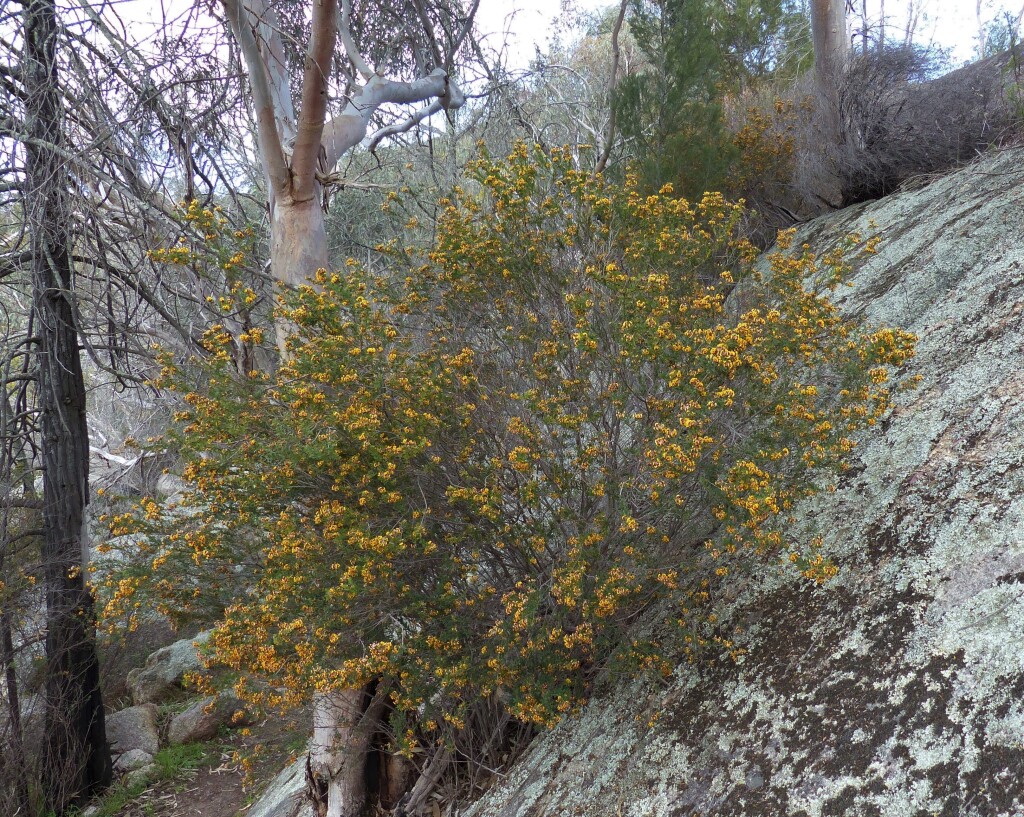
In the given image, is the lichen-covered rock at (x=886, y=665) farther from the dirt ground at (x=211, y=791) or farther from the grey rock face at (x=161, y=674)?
the grey rock face at (x=161, y=674)

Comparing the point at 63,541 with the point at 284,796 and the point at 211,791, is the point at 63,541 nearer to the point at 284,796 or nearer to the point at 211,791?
the point at 211,791

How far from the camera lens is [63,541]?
6254 mm

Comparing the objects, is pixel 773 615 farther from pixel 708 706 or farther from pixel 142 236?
pixel 142 236

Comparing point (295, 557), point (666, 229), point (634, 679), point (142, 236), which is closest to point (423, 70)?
point (142, 236)

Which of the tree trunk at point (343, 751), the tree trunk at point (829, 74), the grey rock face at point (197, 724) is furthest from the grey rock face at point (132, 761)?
the tree trunk at point (829, 74)

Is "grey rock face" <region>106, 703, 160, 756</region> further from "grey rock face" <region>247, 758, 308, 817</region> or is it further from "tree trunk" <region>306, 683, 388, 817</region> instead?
"tree trunk" <region>306, 683, 388, 817</region>

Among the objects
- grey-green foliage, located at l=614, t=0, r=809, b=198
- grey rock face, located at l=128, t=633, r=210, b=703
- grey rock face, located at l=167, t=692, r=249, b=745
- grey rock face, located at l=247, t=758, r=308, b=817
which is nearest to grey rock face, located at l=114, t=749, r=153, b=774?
grey rock face, located at l=167, t=692, r=249, b=745

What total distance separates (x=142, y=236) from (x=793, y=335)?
4442mm

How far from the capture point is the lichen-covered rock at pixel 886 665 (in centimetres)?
218

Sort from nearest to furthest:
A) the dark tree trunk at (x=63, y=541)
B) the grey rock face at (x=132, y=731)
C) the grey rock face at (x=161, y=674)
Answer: the dark tree trunk at (x=63, y=541) → the grey rock face at (x=132, y=731) → the grey rock face at (x=161, y=674)

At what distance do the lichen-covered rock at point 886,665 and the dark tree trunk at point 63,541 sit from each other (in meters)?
4.13

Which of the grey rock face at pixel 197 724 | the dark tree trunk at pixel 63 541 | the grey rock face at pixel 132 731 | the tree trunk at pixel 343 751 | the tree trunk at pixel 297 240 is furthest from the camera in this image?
the grey rock face at pixel 197 724

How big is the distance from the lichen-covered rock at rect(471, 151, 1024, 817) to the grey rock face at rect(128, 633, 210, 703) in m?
6.31

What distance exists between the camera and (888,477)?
10.5 ft
